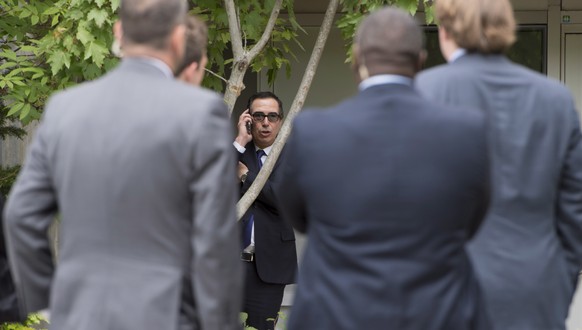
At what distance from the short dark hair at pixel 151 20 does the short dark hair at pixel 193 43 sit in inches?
13.2

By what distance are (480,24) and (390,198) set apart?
858 millimetres

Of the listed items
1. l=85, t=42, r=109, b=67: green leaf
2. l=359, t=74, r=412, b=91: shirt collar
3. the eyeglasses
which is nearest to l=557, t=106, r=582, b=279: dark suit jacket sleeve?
l=359, t=74, r=412, b=91: shirt collar

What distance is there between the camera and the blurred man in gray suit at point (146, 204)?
373 centimetres

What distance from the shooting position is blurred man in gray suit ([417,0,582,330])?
4.36 meters

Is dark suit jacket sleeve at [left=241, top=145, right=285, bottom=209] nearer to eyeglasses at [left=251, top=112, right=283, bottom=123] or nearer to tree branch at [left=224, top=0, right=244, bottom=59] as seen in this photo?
eyeglasses at [left=251, top=112, right=283, bottom=123]

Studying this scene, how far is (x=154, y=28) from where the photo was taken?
12.8ft

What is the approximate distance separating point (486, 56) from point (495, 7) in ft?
0.59

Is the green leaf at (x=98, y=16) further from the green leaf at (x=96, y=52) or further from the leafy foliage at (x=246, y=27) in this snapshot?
the leafy foliage at (x=246, y=27)

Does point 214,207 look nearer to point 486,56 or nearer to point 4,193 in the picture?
point 486,56

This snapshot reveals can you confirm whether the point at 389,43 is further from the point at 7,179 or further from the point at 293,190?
the point at 7,179

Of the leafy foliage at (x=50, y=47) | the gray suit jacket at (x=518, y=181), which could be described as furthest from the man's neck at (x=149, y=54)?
the leafy foliage at (x=50, y=47)

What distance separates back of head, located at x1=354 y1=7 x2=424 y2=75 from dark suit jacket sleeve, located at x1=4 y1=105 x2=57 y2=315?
3.43 feet

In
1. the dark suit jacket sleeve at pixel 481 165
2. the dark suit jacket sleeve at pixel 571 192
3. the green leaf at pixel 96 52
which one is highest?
the green leaf at pixel 96 52

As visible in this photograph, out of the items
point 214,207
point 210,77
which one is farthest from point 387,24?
point 210,77
